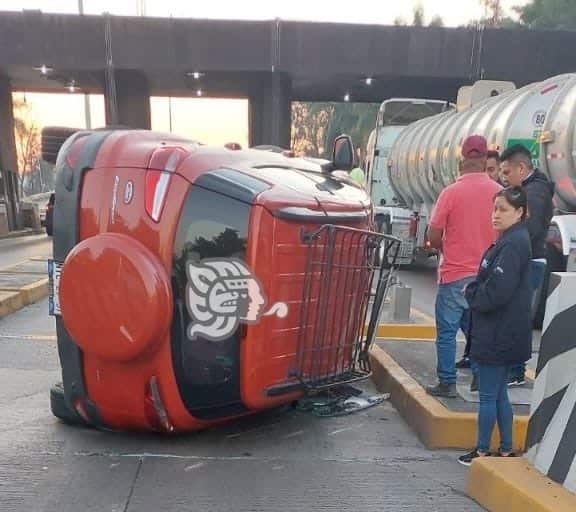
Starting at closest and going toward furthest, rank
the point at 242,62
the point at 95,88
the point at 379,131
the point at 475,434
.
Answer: the point at 475,434, the point at 379,131, the point at 242,62, the point at 95,88

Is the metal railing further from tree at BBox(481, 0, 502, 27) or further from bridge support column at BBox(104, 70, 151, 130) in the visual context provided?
tree at BBox(481, 0, 502, 27)

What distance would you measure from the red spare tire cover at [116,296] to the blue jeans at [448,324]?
1.96 meters

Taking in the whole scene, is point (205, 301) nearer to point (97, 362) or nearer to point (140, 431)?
point (97, 362)

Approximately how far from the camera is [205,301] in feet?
9.73

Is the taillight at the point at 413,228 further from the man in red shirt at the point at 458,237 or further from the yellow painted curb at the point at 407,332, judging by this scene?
the man in red shirt at the point at 458,237

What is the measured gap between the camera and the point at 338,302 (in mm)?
3455

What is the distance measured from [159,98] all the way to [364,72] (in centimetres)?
1177

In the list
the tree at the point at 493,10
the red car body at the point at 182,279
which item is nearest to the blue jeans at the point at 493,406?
the red car body at the point at 182,279

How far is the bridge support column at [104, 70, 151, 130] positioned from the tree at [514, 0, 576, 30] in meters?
18.4

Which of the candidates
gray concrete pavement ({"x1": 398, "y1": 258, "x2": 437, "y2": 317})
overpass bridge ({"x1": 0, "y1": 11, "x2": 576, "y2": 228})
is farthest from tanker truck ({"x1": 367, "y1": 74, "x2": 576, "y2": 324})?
overpass bridge ({"x1": 0, "y1": 11, "x2": 576, "y2": 228})

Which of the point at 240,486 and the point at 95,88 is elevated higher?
the point at 95,88

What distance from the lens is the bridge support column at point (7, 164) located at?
2089cm

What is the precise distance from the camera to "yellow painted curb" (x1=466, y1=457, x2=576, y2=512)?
2537 mm

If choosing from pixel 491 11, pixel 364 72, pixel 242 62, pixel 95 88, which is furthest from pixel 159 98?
pixel 491 11
